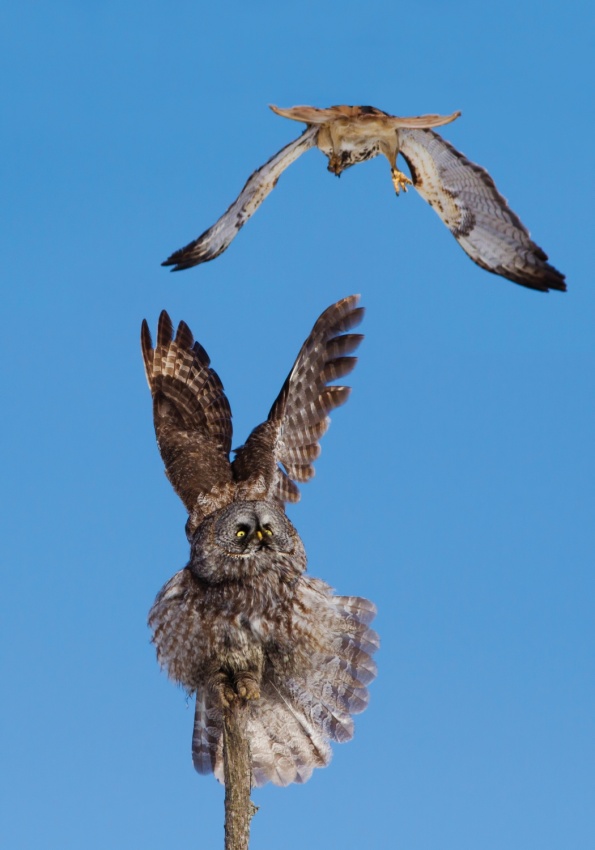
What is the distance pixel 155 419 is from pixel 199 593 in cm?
206

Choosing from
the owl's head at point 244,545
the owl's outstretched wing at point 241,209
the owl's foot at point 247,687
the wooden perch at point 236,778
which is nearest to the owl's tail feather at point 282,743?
the owl's foot at point 247,687

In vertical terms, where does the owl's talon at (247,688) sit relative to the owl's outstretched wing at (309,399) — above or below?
below

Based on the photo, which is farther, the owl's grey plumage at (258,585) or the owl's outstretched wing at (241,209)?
the owl's grey plumage at (258,585)

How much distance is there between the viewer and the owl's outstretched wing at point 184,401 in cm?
1188

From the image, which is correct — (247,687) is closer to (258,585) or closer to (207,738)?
(258,585)

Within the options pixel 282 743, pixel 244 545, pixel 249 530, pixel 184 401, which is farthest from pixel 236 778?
pixel 184 401

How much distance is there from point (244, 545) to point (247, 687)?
1.01m

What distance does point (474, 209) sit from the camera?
35.6ft

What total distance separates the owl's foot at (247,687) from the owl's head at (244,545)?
0.73m

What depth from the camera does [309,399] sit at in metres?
12.2

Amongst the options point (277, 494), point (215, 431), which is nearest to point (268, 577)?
point (277, 494)

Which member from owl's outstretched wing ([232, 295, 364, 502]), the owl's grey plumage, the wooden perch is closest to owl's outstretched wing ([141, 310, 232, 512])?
the owl's grey plumage

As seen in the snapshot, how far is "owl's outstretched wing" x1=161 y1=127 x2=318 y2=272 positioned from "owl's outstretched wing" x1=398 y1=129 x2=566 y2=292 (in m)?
0.81

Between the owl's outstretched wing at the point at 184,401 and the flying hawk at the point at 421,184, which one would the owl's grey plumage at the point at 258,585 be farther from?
the flying hawk at the point at 421,184
